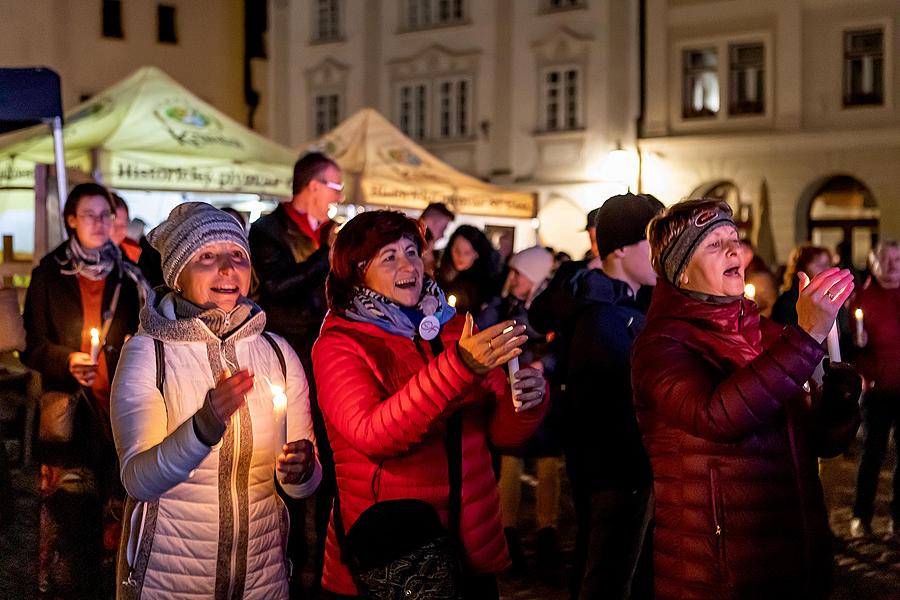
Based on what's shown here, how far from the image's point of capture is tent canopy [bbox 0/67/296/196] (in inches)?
494

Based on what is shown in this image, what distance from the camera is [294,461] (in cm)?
371

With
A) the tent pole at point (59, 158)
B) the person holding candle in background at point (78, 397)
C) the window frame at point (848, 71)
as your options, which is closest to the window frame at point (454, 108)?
the window frame at point (848, 71)

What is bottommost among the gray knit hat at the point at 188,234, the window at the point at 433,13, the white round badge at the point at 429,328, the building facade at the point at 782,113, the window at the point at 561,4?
the white round badge at the point at 429,328

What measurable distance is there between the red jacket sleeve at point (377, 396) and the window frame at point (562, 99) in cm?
2673

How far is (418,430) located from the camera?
3.57 m

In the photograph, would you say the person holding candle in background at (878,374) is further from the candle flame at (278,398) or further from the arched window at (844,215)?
the arched window at (844,215)

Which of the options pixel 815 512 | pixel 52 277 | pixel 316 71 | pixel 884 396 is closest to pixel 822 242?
pixel 316 71

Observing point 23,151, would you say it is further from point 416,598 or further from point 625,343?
point 416,598

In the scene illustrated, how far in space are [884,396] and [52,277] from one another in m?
5.85

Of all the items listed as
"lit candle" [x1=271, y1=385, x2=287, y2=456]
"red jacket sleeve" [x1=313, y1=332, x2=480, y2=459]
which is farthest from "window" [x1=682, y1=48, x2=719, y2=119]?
"lit candle" [x1=271, y1=385, x2=287, y2=456]

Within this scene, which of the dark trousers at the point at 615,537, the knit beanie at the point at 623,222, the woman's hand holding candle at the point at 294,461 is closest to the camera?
the woman's hand holding candle at the point at 294,461

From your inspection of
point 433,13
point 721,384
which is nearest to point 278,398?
point 721,384

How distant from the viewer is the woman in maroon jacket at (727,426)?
3.57 m

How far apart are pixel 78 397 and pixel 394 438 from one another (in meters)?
3.42
